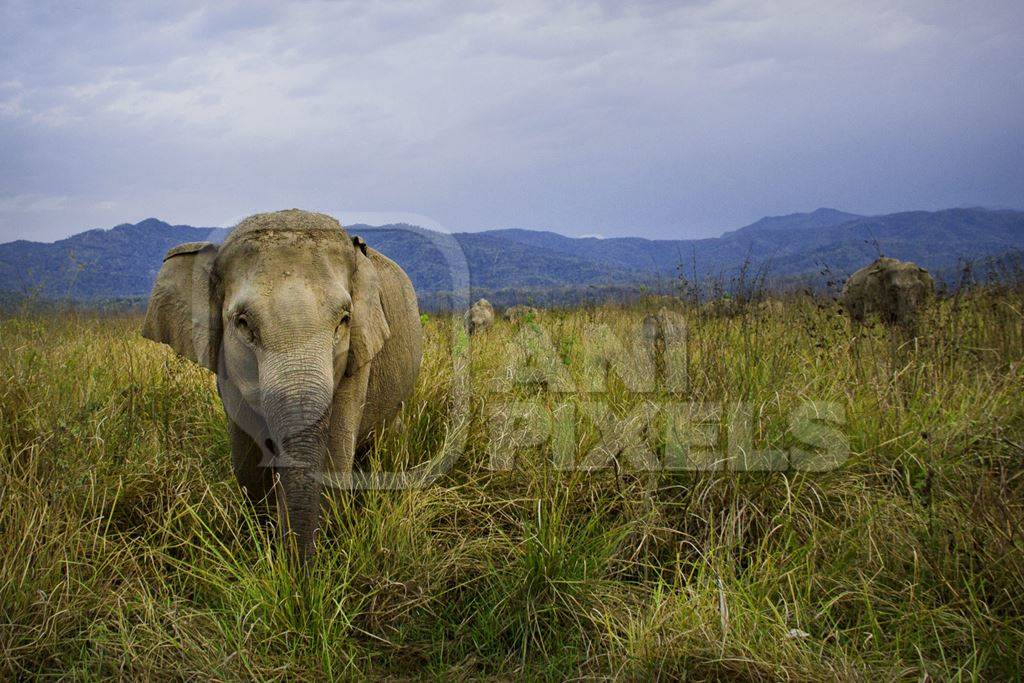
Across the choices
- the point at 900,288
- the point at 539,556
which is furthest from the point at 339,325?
the point at 900,288

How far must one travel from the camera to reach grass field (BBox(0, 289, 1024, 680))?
3.00 metres

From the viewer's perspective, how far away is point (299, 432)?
10.7 feet

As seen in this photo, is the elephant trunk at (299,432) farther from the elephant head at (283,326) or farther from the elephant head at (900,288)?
the elephant head at (900,288)

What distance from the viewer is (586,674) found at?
3.06m

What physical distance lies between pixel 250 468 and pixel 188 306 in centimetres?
94

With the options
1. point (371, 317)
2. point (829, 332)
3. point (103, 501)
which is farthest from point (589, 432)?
point (829, 332)

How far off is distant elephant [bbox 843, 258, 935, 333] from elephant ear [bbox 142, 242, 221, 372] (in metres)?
7.97

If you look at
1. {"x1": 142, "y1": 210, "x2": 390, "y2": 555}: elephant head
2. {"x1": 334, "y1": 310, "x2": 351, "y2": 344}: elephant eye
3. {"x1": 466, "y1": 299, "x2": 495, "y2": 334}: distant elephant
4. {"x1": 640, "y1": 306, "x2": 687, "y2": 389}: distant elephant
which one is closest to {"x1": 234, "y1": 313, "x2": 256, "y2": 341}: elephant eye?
{"x1": 142, "y1": 210, "x2": 390, "y2": 555}: elephant head

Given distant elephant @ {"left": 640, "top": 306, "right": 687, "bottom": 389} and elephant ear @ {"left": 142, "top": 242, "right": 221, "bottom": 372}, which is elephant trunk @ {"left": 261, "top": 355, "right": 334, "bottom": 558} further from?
distant elephant @ {"left": 640, "top": 306, "right": 687, "bottom": 389}

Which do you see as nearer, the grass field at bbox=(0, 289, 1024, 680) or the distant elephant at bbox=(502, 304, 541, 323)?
the grass field at bbox=(0, 289, 1024, 680)

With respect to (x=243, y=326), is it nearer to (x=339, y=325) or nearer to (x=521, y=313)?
(x=339, y=325)

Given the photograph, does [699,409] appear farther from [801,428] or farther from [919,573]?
[919,573]

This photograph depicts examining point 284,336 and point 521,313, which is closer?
point 284,336

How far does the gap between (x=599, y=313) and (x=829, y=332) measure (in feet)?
9.75
